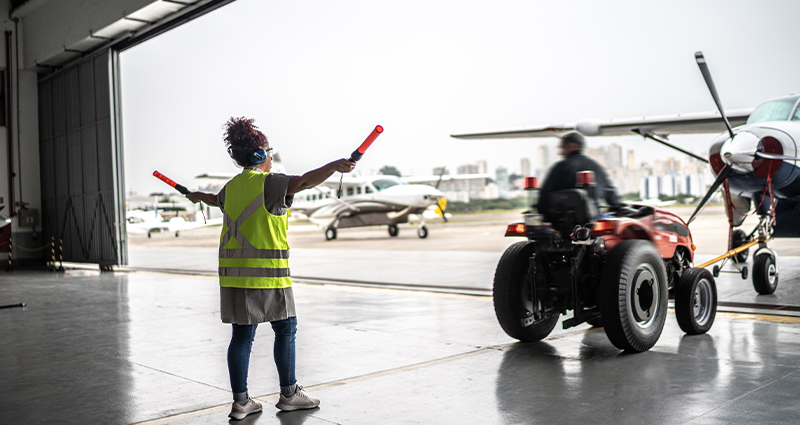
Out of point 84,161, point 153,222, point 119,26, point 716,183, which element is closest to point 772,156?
point 716,183

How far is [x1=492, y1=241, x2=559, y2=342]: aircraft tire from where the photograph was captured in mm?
4797

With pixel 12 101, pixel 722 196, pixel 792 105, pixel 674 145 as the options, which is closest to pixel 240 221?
pixel 792 105

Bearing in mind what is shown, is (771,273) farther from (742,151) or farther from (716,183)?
(742,151)

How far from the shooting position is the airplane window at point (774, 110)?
25.8 feet

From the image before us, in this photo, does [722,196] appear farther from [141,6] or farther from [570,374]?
[141,6]

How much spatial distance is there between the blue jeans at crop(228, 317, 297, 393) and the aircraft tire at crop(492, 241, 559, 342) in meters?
1.93

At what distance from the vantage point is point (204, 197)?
3752mm

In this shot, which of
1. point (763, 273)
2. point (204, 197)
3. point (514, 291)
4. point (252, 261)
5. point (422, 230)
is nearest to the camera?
point (252, 261)

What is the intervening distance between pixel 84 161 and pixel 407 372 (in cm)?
1445

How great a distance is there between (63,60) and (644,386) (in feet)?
55.1

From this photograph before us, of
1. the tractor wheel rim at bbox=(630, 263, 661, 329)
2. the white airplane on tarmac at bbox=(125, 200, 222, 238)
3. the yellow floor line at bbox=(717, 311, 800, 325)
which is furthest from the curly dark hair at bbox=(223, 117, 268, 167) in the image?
the white airplane on tarmac at bbox=(125, 200, 222, 238)

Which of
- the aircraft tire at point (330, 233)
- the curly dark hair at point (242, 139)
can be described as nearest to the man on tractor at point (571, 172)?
the curly dark hair at point (242, 139)

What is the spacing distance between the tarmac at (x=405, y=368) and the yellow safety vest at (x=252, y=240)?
0.72 meters

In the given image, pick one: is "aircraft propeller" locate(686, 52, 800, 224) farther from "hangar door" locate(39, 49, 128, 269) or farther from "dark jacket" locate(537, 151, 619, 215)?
"hangar door" locate(39, 49, 128, 269)
